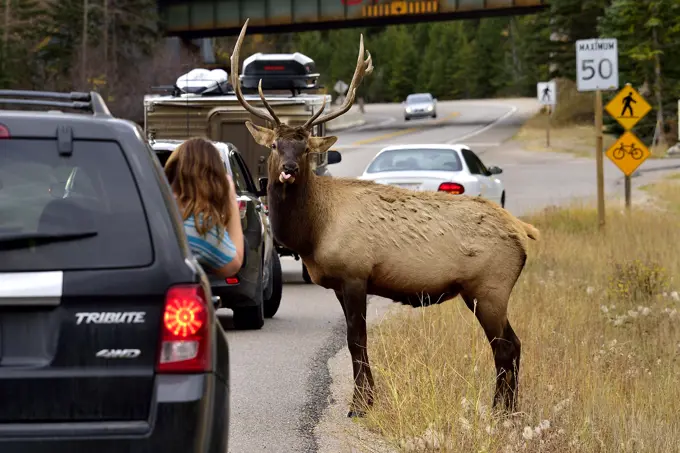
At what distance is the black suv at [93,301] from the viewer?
5.06 meters

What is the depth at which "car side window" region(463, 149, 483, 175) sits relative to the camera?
2124 centimetres

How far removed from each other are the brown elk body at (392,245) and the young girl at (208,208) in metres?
1.30

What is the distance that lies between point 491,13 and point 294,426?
7015 cm

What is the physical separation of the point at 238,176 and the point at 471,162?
806 centimetres

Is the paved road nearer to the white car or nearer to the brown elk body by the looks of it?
the brown elk body

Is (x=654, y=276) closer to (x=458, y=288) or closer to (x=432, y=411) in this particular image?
(x=458, y=288)

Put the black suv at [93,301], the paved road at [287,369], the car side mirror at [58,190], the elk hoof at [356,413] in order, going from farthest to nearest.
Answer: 1. the elk hoof at [356,413]
2. the paved road at [287,369]
3. the car side mirror at [58,190]
4. the black suv at [93,301]

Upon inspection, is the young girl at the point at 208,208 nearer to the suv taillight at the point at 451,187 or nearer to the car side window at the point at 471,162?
the suv taillight at the point at 451,187

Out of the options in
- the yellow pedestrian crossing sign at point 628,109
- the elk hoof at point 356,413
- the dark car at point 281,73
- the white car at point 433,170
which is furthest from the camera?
the dark car at point 281,73

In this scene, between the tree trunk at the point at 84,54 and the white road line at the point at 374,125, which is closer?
the tree trunk at the point at 84,54

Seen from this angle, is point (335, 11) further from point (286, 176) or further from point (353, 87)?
point (286, 176)

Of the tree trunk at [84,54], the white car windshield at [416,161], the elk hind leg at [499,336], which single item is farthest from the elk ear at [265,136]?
the tree trunk at [84,54]

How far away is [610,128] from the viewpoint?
64.4 m

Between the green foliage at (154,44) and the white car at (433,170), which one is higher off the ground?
the green foliage at (154,44)
